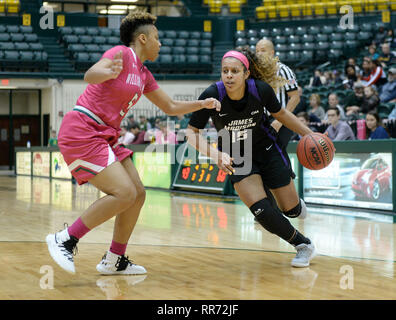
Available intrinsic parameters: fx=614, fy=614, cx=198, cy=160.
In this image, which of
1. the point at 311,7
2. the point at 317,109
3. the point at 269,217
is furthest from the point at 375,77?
the point at 311,7

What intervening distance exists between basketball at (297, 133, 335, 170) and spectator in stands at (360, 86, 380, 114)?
23.9 feet

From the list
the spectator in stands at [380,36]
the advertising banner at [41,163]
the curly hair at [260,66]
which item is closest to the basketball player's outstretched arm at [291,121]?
the curly hair at [260,66]

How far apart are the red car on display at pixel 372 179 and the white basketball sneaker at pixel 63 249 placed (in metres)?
6.04

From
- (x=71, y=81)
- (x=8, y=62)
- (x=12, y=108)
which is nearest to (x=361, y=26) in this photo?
(x=71, y=81)

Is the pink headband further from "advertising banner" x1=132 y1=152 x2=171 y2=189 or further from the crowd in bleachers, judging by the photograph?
"advertising banner" x1=132 y1=152 x2=171 y2=189

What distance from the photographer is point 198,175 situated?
13352 mm

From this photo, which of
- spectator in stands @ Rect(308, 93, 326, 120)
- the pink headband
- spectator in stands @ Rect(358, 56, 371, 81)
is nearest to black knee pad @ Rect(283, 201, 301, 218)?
the pink headband

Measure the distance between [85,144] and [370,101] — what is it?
8851mm

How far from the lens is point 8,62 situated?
2458 cm

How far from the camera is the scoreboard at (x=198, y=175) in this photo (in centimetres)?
1262

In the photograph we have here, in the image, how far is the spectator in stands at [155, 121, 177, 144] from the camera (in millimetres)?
14211
